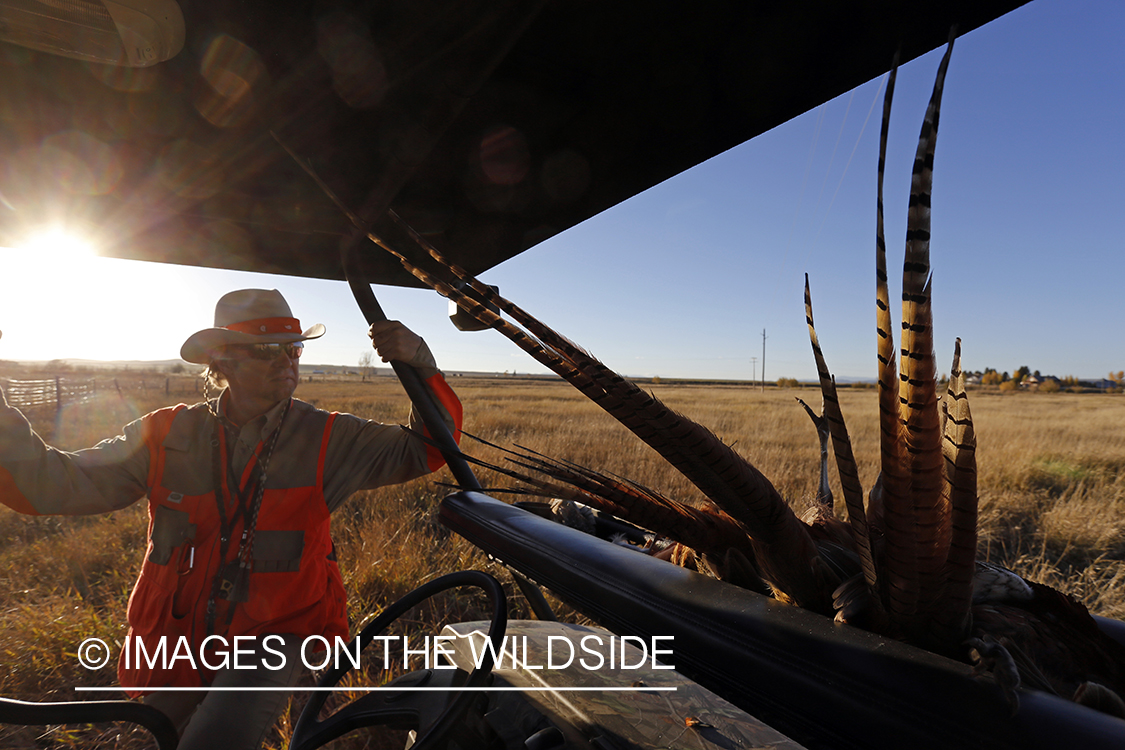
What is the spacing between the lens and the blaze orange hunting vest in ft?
6.69

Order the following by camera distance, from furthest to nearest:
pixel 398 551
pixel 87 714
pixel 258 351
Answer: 1. pixel 398 551
2. pixel 258 351
3. pixel 87 714

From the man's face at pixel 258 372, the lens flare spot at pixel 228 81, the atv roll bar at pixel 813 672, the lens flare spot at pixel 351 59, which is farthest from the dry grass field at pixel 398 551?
the lens flare spot at pixel 228 81

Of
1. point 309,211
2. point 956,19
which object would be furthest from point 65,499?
point 956,19

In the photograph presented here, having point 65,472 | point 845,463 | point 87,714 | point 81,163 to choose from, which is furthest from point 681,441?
point 65,472

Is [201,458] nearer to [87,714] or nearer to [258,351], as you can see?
[258,351]

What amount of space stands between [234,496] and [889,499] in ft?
8.12

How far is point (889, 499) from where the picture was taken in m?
0.59

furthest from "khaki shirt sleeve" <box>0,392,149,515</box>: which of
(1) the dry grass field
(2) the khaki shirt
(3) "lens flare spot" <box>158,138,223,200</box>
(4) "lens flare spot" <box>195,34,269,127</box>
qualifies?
(4) "lens flare spot" <box>195,34,269,127</box>

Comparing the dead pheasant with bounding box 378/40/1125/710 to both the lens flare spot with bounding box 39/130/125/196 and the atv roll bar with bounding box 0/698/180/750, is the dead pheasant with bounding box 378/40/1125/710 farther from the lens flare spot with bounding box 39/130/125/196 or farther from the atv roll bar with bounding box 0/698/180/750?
the atv roll bar with bounding box 0/698/180/750

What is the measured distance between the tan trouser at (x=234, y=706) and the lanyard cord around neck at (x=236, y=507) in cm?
24

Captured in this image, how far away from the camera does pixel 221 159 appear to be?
141 centimetres

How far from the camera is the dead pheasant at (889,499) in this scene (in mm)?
501

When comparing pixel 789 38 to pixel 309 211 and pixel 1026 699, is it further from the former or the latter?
pixel 309 211

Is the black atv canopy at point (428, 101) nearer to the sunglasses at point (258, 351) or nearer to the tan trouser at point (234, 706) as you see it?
the sunglasses at point (258, 351)
